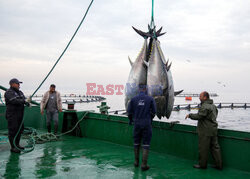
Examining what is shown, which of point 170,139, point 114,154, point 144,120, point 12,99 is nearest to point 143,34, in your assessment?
point 144,120

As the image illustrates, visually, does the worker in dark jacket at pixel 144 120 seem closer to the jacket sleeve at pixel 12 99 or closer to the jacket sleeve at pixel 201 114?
the jacket sleeve at pixel 201 114

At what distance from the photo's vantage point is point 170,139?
5.11 m

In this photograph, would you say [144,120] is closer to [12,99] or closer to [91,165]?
[91,165]

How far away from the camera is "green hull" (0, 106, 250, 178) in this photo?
411 centimetres

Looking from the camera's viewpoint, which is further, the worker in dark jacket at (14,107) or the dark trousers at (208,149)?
the worker in dark jacket at (14,107)

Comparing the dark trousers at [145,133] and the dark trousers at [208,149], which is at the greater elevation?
the dark trousers at [145,133]

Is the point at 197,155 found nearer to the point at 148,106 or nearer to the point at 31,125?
the point at 148,106

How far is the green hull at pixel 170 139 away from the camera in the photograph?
4109mm

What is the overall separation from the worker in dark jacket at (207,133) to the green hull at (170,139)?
0.71ft

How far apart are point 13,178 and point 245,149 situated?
3964mm

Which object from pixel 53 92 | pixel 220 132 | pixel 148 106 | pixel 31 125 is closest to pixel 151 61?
pixel 148 106

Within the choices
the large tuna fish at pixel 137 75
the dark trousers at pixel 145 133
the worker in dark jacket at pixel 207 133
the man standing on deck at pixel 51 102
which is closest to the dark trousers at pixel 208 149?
the worker in dark jacket at pixel 207 133

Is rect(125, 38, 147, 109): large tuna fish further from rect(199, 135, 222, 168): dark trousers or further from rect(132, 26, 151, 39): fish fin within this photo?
rect(199, 135, 222, 168): dark trousers

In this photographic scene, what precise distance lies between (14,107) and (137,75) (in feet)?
9.30
